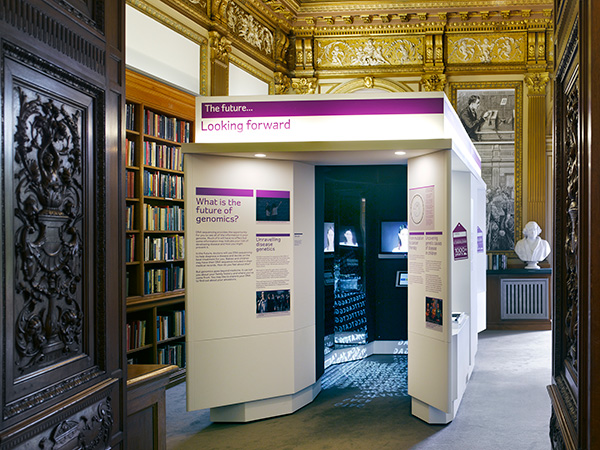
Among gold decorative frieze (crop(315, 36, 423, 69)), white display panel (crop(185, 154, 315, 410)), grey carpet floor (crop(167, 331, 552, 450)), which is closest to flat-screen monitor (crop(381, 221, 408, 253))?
grey carpet floor (crop(167, 331, 552, 450))

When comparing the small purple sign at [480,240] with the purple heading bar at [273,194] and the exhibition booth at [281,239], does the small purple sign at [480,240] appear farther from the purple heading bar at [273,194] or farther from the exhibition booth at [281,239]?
the purple heading bar at [273,194]

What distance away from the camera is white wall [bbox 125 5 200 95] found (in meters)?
5.74

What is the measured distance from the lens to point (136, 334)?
5.72m

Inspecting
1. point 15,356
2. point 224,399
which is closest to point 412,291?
point 224,399

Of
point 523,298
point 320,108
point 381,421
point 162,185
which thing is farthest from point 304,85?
point 381,421

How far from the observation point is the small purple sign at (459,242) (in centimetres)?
516

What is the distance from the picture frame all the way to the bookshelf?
540 cm

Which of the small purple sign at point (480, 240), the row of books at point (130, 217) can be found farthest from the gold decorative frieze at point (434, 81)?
the row of books at point (130, 217)

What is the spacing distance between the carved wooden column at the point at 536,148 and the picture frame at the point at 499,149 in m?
0.15

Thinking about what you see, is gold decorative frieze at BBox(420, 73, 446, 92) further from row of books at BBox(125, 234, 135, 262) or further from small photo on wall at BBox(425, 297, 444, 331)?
row of books at BBox(125, 234, 135, 262)

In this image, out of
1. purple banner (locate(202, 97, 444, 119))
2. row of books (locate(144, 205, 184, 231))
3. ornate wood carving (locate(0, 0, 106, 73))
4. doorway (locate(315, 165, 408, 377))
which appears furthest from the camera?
doorway (locate(315, 165, 408, 377))

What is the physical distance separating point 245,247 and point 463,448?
93.1 inches

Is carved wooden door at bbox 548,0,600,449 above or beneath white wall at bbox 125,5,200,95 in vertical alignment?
beneath

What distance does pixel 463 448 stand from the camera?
167 inches
